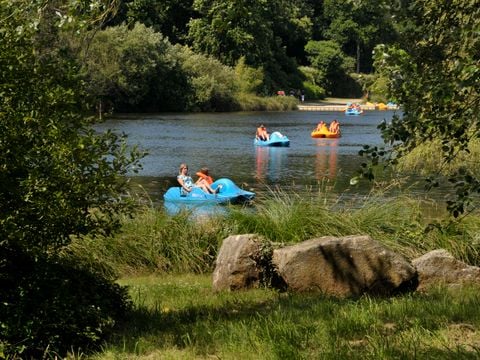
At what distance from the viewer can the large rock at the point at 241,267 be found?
715cm

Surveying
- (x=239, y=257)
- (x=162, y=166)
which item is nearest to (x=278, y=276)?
(x=239, y=257)

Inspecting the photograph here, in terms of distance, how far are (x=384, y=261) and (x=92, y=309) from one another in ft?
10.3

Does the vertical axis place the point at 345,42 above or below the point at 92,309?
above

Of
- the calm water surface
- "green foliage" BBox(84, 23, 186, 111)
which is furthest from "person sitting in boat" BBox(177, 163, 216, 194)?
"green foliage" BBox(84, 23, 186, 111)

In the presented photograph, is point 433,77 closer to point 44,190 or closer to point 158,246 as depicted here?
point 44,190

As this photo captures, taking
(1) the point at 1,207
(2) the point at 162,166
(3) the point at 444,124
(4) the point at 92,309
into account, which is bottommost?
(2) the point at 162,166

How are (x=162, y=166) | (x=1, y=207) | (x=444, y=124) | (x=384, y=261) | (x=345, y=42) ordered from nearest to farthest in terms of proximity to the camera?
1. (x=444, y=124)
2. (x=1, y=207)
3. (x=384, y=261)
4. (x=162, y=166)
5. (x=345, y=42)

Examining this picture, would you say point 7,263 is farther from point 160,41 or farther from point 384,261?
point 160,41

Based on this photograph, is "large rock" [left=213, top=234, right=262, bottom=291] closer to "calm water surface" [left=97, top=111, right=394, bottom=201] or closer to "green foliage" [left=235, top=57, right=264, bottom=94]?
"calm water surface" [left=97, top=111, right=394, bottom=201]

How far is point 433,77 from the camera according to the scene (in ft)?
13.3

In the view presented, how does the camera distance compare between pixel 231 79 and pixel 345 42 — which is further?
pixel 345 42

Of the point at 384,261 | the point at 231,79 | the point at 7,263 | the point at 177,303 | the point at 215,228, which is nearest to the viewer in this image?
the point at 7,263

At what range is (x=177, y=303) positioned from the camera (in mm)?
6363

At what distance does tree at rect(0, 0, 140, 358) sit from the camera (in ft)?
14.6
